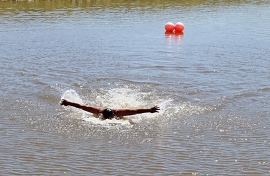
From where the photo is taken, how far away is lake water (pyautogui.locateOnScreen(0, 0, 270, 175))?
10.5m

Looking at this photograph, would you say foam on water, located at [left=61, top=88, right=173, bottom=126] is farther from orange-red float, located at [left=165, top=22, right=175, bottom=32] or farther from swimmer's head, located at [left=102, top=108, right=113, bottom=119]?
orange-red float, located at [left=165, top=22, right=175, bottom=32]

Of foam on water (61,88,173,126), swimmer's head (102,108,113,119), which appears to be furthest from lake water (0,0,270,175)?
swimmer's head (102,108,113,119)

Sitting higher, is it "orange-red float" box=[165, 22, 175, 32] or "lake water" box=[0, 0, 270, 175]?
"orange-red float" box=[165, 22, 175, 32]

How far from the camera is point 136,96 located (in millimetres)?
15188

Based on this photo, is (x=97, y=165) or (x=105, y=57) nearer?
(x=97, y=165)

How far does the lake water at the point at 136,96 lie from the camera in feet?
34.5

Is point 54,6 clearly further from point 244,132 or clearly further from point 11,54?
point 244,132

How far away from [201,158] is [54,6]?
30885 mm

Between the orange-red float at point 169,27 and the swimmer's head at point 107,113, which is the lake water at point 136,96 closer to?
the swimmer's head at point 107,113

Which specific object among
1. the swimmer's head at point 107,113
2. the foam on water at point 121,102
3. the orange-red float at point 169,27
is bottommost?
the foam on water at point 121,102

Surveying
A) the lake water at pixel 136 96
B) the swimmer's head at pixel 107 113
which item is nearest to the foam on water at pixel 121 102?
the lake water at pixel 136 96

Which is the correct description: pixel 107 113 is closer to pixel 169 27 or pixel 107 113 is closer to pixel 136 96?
pixel 136 96

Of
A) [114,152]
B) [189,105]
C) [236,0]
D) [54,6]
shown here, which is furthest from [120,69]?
[236,0]

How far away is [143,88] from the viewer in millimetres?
16078
